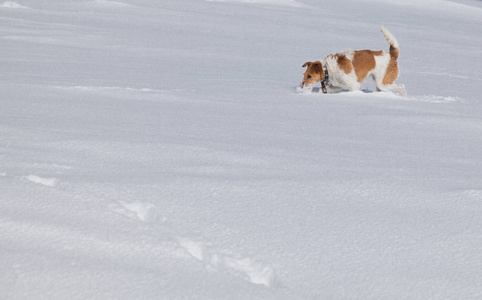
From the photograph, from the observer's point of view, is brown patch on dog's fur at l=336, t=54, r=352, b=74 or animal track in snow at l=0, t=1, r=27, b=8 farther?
animal track in snow at l=0, t=1, r=27, b=8

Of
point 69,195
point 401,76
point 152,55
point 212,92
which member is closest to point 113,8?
point 152,55

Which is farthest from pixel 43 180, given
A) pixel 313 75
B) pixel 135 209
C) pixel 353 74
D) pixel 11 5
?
pixel 11 5

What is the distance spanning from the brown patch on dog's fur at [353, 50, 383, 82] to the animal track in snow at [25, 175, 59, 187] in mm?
3493

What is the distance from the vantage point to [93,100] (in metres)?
4.00

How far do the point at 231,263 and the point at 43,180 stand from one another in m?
0.87

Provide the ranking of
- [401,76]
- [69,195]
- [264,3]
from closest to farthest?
[69,195], [401,76], [264,3]

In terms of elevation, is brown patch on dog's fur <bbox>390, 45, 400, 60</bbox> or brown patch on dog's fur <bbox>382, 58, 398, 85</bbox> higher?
brown patch on dog's fur <bbox>390, 45, 400, 60</bbox>

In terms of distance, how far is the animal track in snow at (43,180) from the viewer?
2.14 meters

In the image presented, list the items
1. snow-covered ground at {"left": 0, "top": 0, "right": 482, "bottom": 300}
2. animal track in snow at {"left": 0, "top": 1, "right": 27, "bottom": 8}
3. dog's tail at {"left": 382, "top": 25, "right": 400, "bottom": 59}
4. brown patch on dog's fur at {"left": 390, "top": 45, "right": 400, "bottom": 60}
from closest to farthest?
snow-covered ground at {"left": 0, "top": 0, "right": 482, "bottom": 300}, dog's tail at {"left": 382, "top": 25, "right": 400, "bottom": 59}, brown patch on dog's fur at {"left": 390, "top": 45, "right": 400, "bottom": 60}, animal track in snow at {"left": 0, "top": 1, "right": 27, "bottom": 8}

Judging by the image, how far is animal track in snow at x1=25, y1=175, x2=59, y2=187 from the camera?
7.02 feet

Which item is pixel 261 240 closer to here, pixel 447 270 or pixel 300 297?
pixel 300 297

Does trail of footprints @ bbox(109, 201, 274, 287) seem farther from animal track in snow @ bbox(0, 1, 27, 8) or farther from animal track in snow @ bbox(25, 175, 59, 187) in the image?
animal track in snow @ bbox(0, 1, 27, 8)

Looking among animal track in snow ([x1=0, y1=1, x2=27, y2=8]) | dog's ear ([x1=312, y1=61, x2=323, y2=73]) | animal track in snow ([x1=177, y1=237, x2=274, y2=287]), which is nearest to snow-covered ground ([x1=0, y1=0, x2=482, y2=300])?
animal track in snow ([x1=177, y1=237, x2=274, y2=287])

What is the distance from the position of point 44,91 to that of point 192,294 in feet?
10.0
